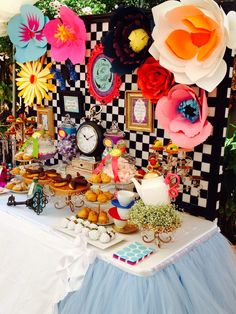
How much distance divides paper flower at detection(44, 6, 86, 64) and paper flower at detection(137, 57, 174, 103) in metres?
0.47

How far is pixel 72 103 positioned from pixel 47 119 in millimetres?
279

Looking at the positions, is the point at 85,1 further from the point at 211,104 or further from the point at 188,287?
the point at 188,287

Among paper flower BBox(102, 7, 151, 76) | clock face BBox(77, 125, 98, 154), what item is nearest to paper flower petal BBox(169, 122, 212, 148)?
paper flower BBox(102, 7, 151, 76)

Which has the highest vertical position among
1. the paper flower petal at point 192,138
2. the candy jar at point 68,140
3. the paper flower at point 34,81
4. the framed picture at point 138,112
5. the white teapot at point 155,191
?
the paper flower at point 34,81

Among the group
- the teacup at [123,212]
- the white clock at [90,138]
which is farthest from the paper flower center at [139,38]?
the teacup at [123,212]

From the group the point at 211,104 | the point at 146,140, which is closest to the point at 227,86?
the point at 211,104

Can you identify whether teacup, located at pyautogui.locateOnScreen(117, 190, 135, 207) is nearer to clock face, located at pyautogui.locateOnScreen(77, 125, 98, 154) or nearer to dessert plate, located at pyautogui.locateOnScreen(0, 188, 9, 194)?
clock face, located at pyautogui.locateOnScreen(77, 125, 98, 154)

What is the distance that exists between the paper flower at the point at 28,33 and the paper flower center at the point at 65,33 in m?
0.21

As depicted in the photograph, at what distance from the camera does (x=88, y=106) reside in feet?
7.29

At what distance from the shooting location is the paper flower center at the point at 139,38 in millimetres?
1739

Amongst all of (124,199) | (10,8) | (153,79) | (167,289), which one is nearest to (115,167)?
(124,199)

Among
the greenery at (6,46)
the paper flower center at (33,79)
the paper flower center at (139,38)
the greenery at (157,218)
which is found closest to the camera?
the greenery at (157,218)

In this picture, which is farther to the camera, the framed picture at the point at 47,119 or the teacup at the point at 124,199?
the framed picture at the point at 47,119

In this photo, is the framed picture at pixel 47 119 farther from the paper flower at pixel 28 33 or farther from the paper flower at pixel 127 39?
the paper flower at pixel 127 39
